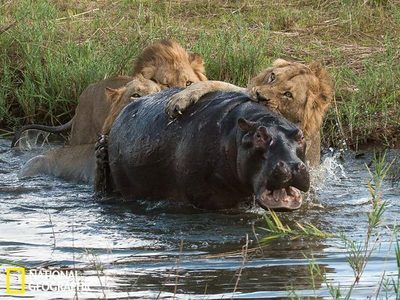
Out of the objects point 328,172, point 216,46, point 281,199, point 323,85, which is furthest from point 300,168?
point 216,46

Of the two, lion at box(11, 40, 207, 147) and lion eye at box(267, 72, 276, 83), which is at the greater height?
lion eye at box(267, 72, 276, 83)

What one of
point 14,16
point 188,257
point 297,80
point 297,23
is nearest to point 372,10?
point 297,23

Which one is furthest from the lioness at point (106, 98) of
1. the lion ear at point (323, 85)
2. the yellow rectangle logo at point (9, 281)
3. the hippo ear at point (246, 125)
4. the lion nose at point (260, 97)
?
the yellow rectangle logo at point (9, 281)

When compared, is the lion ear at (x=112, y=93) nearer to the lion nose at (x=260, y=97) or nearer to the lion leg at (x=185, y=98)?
the lion leg at (x=185, y=98)

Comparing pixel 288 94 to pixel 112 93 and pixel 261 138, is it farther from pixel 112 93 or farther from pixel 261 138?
pixel 112 93

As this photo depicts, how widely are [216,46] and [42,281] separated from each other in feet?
18.9

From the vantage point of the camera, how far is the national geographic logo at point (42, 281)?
5586 millimetres

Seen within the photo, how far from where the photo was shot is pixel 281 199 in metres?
6.61

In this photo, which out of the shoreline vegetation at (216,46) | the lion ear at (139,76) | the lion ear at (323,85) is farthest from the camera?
the shoreline vegetation at (216,46)

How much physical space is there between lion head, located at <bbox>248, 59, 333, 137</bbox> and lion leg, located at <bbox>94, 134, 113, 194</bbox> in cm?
A: 104

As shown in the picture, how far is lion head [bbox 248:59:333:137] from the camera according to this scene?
26.3 feet

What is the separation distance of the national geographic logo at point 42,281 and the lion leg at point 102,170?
235 centimetres

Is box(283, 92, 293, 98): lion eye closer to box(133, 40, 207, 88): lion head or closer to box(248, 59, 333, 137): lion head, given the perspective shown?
box(248, 59, 333, 137): lion head

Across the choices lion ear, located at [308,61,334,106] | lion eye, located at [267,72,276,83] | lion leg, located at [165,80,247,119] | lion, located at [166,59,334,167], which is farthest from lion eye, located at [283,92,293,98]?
lion leg, located at [165,80,247,119]
